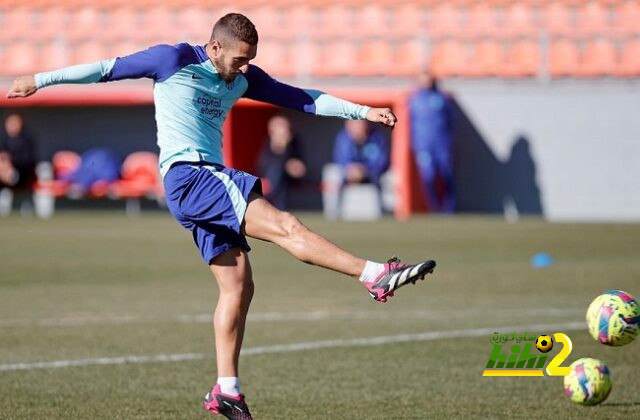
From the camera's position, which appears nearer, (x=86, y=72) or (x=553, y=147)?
(x=86, y=72)

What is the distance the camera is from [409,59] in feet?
85.3

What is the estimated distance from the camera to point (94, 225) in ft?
74.8

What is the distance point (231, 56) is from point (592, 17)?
65.9 feet

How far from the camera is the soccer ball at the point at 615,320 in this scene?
6.63 metres

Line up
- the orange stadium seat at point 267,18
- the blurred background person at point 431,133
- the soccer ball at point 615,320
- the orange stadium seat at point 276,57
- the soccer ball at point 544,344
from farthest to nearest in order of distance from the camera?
1. the orange stadium seat at point 267,18
2. the orange stadium seat at point 276,57
3. the blurred background person at point 431,133
4. the soccer ball at point 544,344
5. the soccer ball at point 615,320

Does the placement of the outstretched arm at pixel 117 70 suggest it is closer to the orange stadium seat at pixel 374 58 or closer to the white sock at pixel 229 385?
the white sock at pixel 229 385

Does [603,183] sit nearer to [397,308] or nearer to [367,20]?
[367,20]

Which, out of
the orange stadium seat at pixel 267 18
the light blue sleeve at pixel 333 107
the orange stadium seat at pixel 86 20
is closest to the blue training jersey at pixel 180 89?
the light blue sleeve at pixel 333 107

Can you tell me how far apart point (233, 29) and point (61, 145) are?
22872 millimetres

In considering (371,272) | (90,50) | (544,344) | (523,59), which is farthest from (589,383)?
(90,50)

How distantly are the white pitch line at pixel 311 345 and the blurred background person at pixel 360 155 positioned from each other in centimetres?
1369

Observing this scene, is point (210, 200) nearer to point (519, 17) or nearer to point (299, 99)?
point (299, 99)

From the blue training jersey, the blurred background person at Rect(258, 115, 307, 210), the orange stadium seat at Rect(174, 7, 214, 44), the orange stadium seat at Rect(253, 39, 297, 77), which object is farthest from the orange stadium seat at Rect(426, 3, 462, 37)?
the blue training jersey

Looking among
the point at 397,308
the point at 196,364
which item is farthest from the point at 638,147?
the point at 196,364
